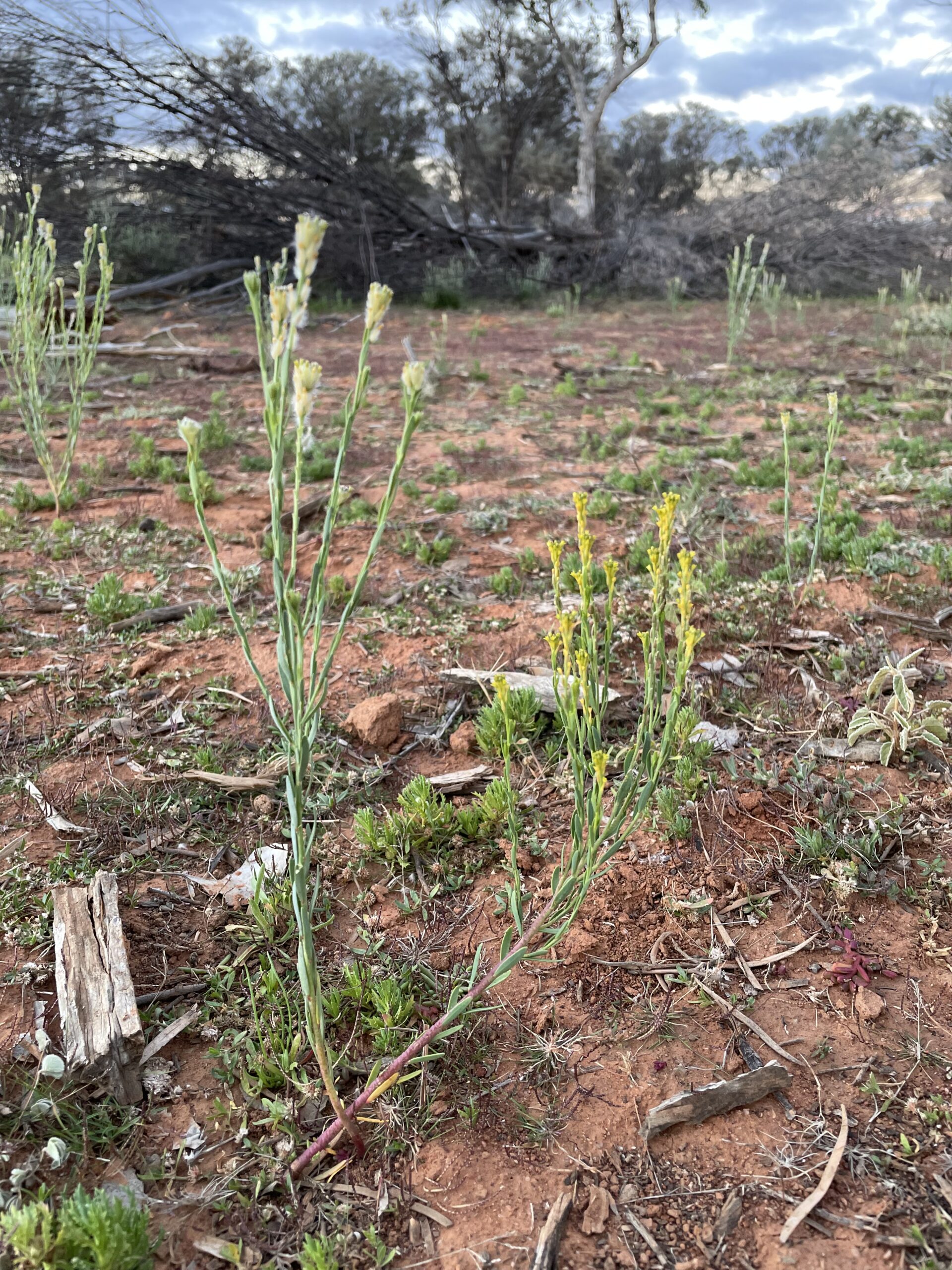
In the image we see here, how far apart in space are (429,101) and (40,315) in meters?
18.5

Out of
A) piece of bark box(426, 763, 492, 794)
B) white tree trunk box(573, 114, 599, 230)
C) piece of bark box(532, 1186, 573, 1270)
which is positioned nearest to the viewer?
piece of bark box(532, 1186, 573, 1270)

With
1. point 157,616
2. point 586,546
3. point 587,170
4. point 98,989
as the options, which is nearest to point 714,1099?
point 586,546

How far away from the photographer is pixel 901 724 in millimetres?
2920

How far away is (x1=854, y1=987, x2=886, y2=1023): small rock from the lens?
2.04 meters

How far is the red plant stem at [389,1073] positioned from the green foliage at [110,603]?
115 inches

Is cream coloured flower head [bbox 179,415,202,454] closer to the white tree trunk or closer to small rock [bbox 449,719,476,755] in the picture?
small rock [bbox 449,719,476,755]

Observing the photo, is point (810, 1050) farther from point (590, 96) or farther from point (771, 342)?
point (590, 96)

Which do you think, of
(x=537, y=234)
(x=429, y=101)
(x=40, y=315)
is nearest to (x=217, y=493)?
(x=40, y=315)

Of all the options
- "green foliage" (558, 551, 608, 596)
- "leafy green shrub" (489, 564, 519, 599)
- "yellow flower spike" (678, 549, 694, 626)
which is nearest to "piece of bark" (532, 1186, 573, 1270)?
"yellow flower spike" (678, 549, 694, 626)

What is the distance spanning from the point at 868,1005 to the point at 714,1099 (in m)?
0.53

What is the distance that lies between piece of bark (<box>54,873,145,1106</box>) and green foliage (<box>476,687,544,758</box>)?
4.32 ft

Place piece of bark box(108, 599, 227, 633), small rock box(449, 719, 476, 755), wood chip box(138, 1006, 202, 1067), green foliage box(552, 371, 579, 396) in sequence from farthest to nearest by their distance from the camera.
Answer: green foliage box(552, 371, 579, 396)
piece of bark box(108, 599, 227, 633)
small rock box(449, 719, 476, 755)
wood chip box(138, 1006, 202, 1067)

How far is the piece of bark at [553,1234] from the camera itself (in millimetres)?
1559

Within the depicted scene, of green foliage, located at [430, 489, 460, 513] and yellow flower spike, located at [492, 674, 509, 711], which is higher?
yellow flower spike, located at [492, 674, 509, 711]
